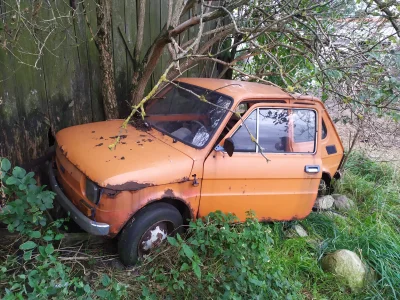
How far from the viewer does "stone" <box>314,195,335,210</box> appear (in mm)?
4566

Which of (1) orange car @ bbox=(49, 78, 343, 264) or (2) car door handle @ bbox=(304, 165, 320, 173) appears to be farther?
(2) car door handle @ bbox=(304, 165, 320, 173)

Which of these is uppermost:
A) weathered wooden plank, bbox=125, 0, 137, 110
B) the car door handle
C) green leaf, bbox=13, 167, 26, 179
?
weathered wooden plank, bbox=125, 0, 137, 110

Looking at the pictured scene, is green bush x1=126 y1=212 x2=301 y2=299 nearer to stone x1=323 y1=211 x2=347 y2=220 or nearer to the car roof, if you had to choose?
the car roof

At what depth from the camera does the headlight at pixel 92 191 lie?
2.81 m

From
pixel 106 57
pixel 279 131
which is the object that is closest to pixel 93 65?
pixel 106 57

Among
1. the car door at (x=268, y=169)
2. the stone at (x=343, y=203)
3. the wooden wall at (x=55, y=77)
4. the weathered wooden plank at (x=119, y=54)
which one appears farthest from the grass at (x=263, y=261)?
the weathered wooden plank at (x=119, y=54)

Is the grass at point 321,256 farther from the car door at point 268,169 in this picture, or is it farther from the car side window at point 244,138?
the car side window at point 244,138

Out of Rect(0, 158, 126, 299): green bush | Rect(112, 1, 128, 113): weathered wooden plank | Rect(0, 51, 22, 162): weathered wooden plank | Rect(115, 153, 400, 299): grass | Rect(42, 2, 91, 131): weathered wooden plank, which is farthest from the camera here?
Rect(112, 1, 128, 113): weathered wooden plank

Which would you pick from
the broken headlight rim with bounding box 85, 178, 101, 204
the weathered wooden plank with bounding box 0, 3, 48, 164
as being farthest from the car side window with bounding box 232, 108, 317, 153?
the weathered wooden plank with bounding box 0, 3, 48, 164

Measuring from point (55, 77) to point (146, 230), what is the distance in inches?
78.8

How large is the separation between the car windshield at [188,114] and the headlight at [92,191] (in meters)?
0.95

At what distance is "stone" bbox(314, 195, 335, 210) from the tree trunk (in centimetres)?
283

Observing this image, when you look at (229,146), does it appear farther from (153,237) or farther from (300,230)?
(300,230)

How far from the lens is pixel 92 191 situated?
9.39 feet
